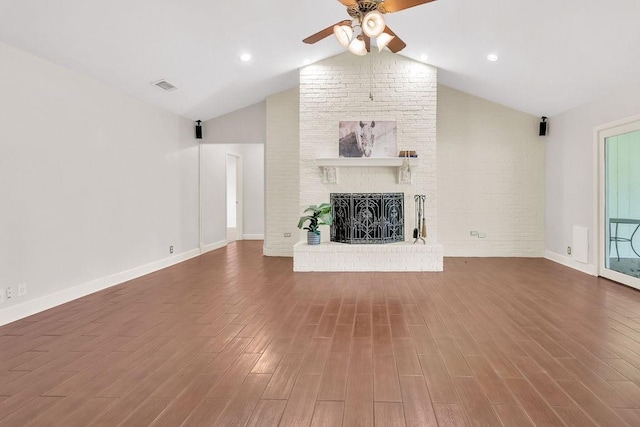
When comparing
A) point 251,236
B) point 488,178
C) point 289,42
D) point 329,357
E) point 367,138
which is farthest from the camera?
point 251,236

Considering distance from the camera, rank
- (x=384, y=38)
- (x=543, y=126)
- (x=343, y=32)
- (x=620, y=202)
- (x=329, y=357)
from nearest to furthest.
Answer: (x=329, y=357) < (x=343, y=32) < (x=384, y=38) < (x=620, y=202) < (x=543, y=126)

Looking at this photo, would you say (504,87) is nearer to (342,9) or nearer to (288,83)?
(342,9)

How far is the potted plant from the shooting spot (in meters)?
5.99

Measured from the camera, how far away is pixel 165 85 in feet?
17.7

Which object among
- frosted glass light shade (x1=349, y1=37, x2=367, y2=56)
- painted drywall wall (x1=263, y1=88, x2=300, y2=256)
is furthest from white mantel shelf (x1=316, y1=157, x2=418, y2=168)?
frosted glass light shade (x1=349, y1=37, x2=367, y2=56)

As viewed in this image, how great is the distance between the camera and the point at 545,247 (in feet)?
22.8

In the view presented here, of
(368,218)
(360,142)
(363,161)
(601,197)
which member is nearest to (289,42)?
(360,142)

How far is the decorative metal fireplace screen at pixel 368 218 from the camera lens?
20.2ft

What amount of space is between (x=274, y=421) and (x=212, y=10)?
3.87m

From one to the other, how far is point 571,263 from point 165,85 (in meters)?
6.39

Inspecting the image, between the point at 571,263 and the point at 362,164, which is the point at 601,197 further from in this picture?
the point at 362,164

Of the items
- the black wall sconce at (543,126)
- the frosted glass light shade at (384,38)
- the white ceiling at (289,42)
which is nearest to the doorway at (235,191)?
the white ceiling at (289,42)

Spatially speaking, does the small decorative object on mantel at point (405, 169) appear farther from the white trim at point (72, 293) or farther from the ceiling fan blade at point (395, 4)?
the white trim at point (72, 293)

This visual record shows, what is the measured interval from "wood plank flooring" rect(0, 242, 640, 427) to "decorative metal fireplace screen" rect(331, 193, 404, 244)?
1.50m
